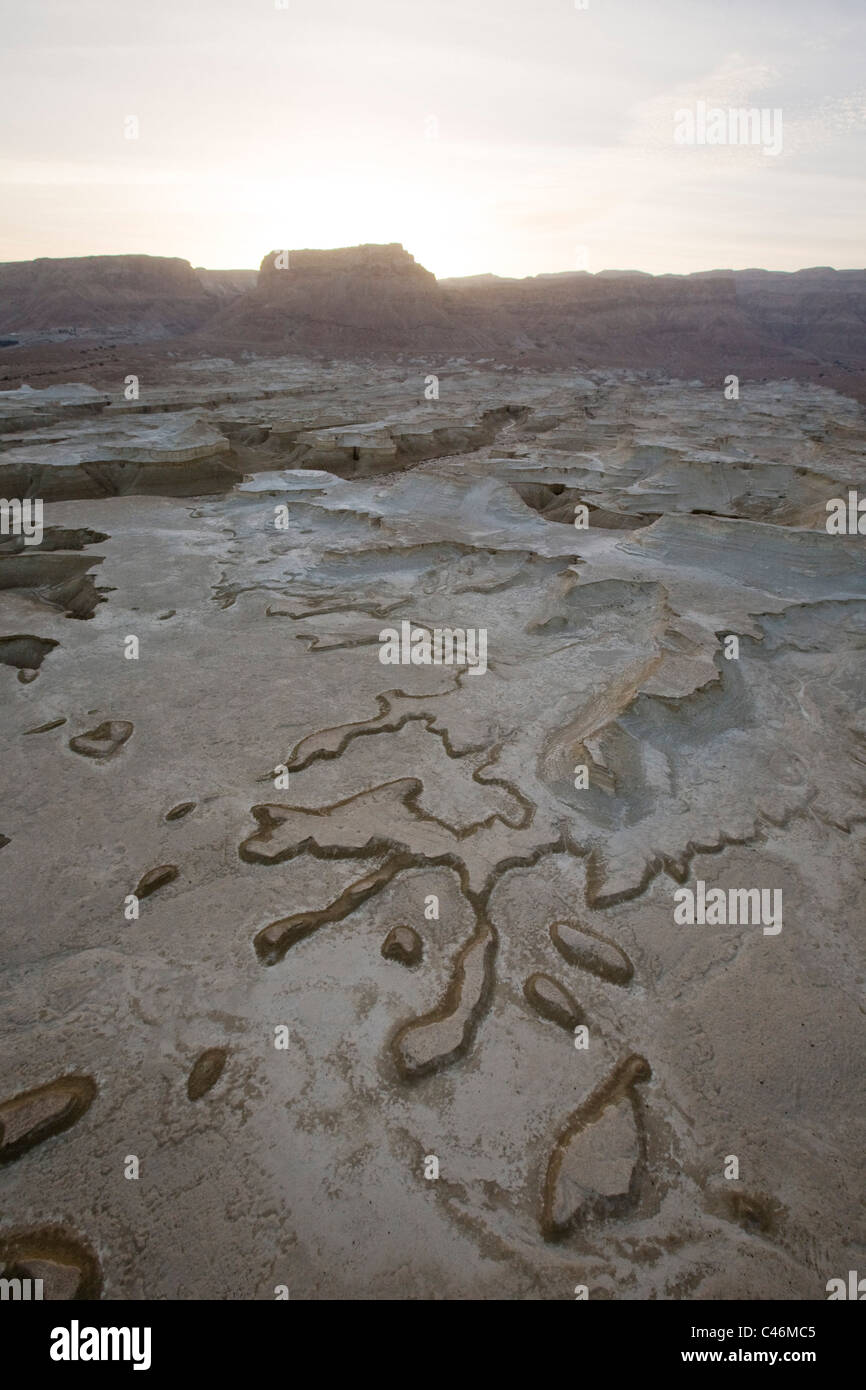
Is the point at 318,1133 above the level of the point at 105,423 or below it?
below

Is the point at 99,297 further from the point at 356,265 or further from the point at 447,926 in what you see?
the point at 447,926

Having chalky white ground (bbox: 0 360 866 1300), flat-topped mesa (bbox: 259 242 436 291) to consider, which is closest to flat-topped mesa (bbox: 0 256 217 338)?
flat-topped mesa (bbox: 259 242 436 291)

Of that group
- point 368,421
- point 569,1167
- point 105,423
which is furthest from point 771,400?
point 569,1167

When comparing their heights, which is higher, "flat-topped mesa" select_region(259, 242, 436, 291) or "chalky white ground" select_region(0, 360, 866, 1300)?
"flat-topped mesa" select_region(259, 242, 436, 291)

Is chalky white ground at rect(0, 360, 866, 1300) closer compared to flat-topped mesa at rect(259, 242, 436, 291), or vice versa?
chalky white ground at rect(0, 360, 866, 1300)

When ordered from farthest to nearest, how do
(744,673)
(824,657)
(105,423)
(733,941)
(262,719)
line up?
(105,423) < (824,657) < (744,673) < (262,719) < (733,941)

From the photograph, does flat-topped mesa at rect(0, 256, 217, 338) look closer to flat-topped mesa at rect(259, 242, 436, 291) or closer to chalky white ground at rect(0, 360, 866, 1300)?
flat-topped mesa at rect(259, 242, 436, 291)

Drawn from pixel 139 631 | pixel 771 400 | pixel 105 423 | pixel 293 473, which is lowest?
pixel 139 631

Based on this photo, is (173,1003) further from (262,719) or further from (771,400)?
(771,400)
